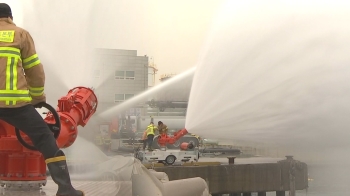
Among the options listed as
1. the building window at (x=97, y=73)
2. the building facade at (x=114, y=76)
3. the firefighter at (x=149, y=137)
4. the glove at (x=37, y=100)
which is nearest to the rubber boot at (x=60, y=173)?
the glove at (x=37, y=100)

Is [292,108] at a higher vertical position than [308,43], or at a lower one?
lower

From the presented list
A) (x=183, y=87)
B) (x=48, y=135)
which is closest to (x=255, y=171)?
(x=183, y=87)

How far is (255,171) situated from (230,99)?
20.2 ft

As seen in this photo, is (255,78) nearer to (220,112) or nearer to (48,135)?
(220,112)

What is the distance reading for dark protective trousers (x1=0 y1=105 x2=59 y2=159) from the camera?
3.27m

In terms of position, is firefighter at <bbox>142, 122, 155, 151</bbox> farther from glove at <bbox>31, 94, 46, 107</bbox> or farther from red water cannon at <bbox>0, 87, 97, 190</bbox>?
glove at <bbox>31, 94, 46, 107</bbox>

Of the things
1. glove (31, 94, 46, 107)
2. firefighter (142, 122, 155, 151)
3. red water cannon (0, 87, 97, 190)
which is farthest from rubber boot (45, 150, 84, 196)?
firefighter (142, 122, 155, 151)

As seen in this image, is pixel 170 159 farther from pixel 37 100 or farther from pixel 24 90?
pixel 24 90

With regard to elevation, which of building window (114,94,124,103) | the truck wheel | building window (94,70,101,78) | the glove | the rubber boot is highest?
building window (94,70,101,78)

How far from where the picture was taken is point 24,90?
3.21 meters

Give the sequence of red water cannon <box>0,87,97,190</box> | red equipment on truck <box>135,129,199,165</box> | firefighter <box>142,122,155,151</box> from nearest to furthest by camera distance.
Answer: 1. red water cannon <box>0,87,97,190</box>
2. red equipment on truck <box>135,129,199,165</box>
3. firefighter <box>142,122,155,151</box>

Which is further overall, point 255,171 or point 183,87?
point 183,87

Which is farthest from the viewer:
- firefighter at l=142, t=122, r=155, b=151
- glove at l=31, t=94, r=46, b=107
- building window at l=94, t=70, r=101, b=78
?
firefighter at l=142, t=122, r=155, b=151

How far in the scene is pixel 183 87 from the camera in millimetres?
24781
